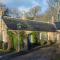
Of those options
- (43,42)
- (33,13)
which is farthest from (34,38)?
(33,13)

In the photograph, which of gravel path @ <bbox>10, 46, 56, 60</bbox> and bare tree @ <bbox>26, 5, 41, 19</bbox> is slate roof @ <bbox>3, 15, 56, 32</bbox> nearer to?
bare tree @ <bbox>26, 5, 41, 19</bbox>

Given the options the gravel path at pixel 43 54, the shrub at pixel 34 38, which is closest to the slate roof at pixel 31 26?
the shrub at pixel 34 38

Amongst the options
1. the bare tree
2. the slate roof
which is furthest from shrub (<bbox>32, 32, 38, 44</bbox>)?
the bare tree

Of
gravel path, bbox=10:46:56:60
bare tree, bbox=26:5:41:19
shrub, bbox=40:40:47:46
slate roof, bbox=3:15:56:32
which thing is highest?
bare tree, bbox=26:5:41:19

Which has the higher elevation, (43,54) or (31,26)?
(31,26)

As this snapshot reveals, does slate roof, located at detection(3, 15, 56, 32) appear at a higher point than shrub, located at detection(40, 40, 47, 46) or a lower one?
higher

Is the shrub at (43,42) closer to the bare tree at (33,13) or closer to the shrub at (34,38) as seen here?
the shrub at (34,38)

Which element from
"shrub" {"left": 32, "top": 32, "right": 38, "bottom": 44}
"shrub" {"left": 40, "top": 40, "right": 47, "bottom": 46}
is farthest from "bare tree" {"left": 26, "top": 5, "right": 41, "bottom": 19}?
"shrub" {"left": 40, "top": 40, "right": 47, "bottom": 46}

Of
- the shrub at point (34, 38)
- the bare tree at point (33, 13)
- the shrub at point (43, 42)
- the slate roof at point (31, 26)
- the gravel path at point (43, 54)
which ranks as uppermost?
the bare tree at point (33, 13)

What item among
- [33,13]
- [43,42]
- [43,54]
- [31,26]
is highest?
[33,13]

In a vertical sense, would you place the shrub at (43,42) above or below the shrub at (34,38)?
below

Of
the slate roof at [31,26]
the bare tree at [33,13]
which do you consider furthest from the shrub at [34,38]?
the bare tree at [33,13]

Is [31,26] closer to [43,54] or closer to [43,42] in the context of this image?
[43,42]

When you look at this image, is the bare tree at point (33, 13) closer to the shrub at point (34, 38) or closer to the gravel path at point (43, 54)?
the shrub at point (34, 38)
